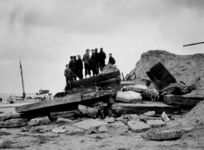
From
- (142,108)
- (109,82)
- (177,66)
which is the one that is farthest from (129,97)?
(177,66)

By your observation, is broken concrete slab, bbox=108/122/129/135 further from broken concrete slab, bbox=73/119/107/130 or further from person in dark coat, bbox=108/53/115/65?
person in dark coat, bbox=108/53/115/65

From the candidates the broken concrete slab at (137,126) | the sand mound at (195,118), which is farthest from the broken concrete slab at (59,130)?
the sand mound at (195,118)

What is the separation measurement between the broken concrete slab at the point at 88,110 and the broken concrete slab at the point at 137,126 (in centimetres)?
161

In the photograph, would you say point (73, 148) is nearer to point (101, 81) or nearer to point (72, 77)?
point (101, 81)

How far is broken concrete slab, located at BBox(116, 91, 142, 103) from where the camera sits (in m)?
7.30

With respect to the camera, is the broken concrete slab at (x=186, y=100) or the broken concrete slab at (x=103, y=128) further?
the broken concrete slab at (x=186, y=100)

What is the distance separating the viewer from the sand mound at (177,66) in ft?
35.8

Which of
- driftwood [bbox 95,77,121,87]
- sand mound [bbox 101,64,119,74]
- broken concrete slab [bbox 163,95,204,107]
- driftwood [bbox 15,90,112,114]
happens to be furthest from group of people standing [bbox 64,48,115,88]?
broken concrete slab [bbox 163,95,204,107]

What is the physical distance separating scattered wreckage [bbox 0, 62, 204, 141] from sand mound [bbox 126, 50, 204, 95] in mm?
2169

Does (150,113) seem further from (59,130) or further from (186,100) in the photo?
(59,130)

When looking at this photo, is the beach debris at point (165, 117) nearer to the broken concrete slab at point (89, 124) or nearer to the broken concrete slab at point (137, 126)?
the broken concrete slab at point (137, 126)

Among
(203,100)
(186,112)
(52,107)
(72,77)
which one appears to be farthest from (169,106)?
(72,77)

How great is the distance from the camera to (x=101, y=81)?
8.70m

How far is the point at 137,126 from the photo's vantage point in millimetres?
5590
